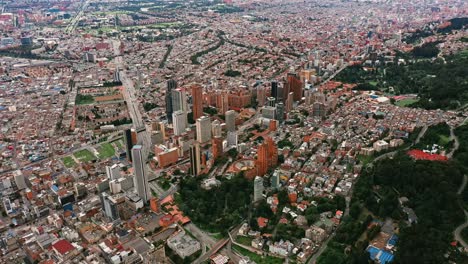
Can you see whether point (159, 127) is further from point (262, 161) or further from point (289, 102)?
point (289, 102)

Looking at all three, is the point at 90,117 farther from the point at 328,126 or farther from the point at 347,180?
the point at 347,180

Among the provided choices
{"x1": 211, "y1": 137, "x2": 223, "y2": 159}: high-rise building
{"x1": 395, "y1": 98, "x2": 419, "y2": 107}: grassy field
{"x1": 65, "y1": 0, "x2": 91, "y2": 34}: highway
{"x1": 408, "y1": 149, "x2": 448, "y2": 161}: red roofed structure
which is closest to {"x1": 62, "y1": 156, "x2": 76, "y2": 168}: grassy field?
{"x1": 211, "y1": 137, "x2": 223, "y2": 159}: high-rise building

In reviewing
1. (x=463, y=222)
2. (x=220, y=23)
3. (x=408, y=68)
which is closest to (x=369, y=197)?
(x=463, y=222)

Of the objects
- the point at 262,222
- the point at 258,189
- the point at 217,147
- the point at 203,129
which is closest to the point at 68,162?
the point at 203,129

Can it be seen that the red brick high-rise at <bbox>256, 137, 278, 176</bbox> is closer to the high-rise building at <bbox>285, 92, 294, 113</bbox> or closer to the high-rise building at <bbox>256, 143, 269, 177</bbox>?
the high-rise building at <bbox>256, 143, 269, 177</bbox>

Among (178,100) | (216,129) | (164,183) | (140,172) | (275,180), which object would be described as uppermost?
(140,172)
